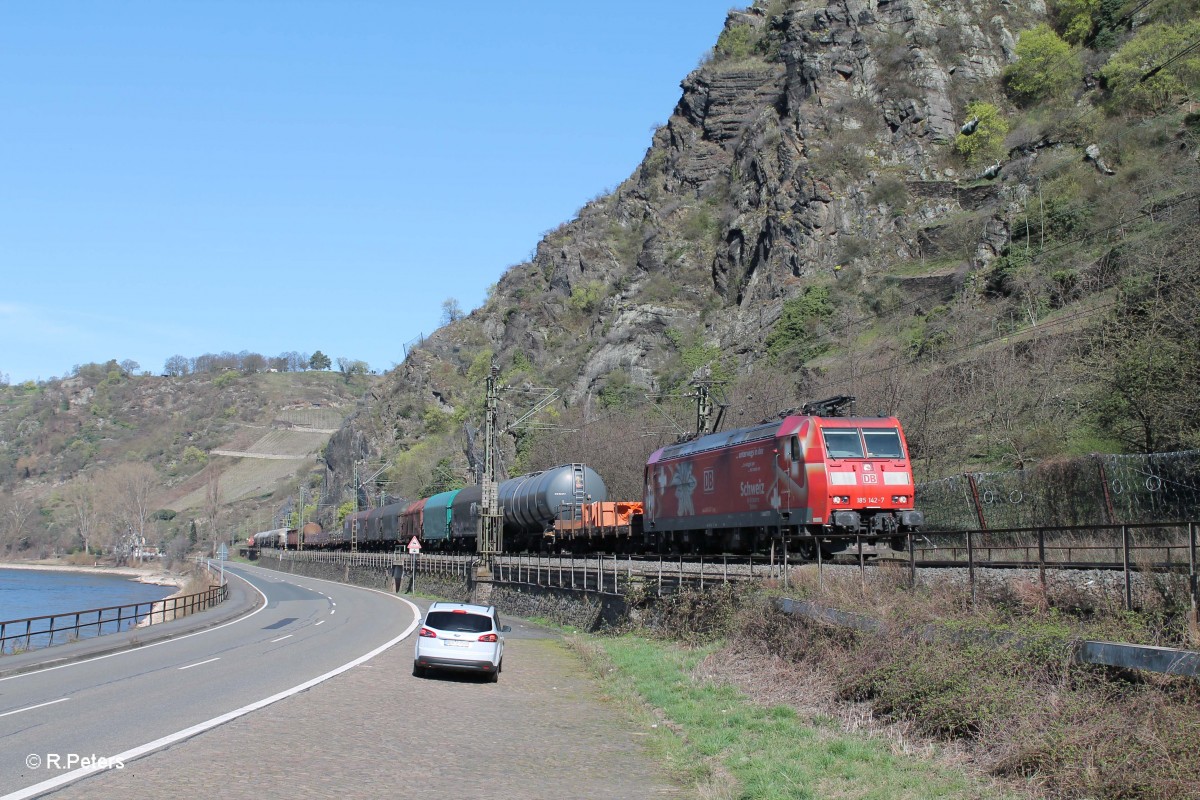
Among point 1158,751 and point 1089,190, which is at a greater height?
point 1089,190

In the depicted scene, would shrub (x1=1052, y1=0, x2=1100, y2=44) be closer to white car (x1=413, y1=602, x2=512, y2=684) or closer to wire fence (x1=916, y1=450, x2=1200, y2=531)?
wire fence (x1=916, y1=450, x2=1200, y2=531)

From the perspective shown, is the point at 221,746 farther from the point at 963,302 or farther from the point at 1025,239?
the point at 1025,239

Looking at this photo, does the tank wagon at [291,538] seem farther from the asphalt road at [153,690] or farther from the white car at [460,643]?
the white car at [460,643]

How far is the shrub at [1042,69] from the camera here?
8556cm

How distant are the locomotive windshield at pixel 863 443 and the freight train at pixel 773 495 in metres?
0.03

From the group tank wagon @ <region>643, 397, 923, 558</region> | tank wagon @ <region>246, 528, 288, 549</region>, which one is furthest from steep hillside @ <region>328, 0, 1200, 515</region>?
tank wagon @ <region>246, 528, 288, 549</region>

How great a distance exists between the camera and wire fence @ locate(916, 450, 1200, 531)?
2642cm

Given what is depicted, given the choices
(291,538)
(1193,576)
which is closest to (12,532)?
(291,538)

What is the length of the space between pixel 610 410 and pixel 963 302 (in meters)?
33.4

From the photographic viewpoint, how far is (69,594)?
100438 millimetres

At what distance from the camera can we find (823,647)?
16.0 metres

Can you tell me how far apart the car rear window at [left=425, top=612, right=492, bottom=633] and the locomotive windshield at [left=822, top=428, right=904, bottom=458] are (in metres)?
9.78

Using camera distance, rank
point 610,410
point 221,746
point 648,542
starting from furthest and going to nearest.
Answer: point 610,410
point 648,542
point 221,746

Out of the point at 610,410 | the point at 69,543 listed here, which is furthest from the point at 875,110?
the point at 69,543
